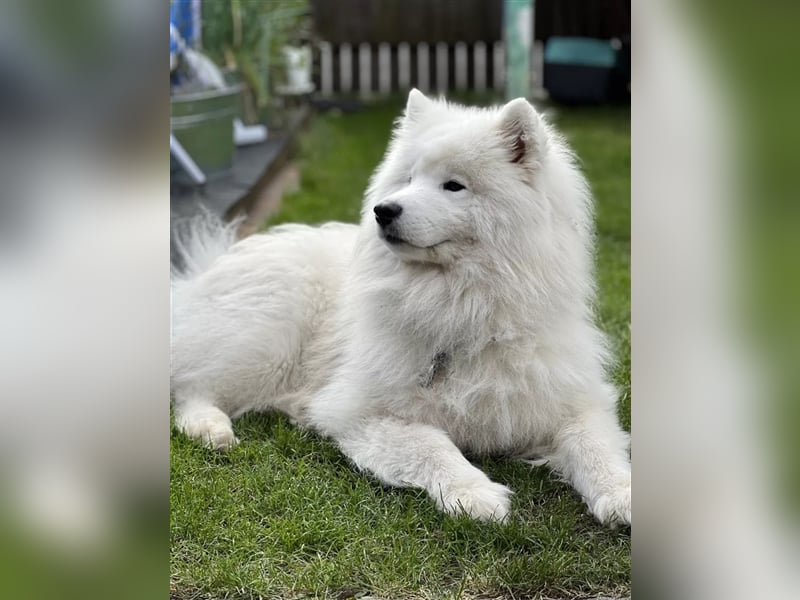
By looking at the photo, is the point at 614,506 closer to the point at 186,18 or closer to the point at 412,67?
the point at 186,18

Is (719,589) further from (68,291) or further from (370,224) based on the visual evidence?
(370,224)

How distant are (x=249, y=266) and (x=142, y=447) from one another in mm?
2462

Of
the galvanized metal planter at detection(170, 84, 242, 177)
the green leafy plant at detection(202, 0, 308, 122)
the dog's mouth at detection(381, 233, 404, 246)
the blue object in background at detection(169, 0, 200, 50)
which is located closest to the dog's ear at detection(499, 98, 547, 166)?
the dog's mouth at detection(381, 233, 404, 246)

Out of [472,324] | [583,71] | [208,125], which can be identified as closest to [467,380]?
[472,324]

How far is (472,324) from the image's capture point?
3068 millimetres

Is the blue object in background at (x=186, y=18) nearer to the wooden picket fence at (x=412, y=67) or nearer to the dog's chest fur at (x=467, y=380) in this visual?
the dog's chest fur at (x=467, y=380)

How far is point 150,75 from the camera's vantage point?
56.3 inches

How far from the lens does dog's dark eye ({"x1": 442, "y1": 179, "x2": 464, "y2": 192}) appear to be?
303 centimetres

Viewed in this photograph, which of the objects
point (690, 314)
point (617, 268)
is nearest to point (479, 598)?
point (690, 314)

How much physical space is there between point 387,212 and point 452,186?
0.24 m

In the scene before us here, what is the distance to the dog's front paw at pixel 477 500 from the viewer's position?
267 centimetres

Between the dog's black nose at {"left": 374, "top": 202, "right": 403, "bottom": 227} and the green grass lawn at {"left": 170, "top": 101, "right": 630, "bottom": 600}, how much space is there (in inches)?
33.3

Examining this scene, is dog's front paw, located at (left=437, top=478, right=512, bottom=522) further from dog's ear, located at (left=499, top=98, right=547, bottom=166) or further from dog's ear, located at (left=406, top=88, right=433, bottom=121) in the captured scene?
dog's ear, located at (left=406, top=88, right=433, bottom=121)

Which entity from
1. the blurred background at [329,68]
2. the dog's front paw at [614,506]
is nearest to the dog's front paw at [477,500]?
the dog's front paw at [614,506]
